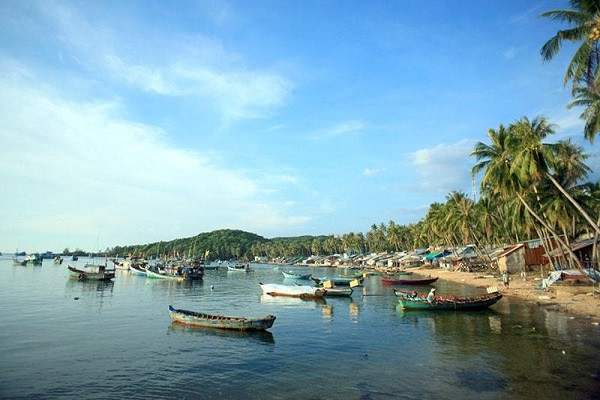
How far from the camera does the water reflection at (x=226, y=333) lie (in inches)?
925

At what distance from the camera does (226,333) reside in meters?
24.7

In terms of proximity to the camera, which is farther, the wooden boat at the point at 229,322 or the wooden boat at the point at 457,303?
the wooden boat at the point at 457,303

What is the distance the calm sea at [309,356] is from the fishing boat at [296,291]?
8.27 meters

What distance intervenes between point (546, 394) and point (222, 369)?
13.1 m

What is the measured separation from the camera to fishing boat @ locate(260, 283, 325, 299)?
4191cm

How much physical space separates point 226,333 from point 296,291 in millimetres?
18903

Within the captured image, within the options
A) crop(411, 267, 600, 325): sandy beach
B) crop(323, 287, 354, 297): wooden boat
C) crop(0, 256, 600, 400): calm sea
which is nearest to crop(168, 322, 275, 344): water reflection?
crop(0, 256, 600, 400): calm sea

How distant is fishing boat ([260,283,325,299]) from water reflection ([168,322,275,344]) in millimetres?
17574

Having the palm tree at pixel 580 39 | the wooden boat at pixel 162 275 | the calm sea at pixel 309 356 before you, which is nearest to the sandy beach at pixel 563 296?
the calm sea at pixel 309 356

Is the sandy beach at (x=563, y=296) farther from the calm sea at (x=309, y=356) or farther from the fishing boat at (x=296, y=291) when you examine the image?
the fishing boat at (x=296, y=291)

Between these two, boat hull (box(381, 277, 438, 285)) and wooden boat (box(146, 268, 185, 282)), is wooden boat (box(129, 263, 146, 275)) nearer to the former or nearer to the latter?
wooden boat (box(146, 268, 185, 282))

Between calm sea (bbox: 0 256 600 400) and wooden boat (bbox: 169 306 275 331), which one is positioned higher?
wooden boat (bbox: 169 306 275 331)

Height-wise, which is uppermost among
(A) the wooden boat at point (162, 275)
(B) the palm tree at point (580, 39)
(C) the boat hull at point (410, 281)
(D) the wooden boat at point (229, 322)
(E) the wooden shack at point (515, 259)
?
(B) the palm tree at point (580, 39)

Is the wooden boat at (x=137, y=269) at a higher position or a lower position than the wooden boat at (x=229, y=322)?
higher
